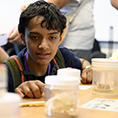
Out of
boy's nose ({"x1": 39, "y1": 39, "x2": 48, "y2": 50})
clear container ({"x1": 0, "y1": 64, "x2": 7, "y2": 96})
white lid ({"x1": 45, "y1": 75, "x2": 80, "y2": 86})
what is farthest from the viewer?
boy's nose ({"x1": 39, "y1": 39, "x2": 48, "y2": 50})

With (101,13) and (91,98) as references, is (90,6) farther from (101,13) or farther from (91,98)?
(101,13)

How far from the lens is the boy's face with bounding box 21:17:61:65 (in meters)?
1.19

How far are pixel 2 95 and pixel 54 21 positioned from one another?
831 mm

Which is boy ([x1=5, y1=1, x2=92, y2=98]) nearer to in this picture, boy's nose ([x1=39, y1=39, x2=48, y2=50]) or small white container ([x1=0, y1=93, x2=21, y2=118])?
boy's nose ([x1=39, y1=39, x2=48, y2=50])

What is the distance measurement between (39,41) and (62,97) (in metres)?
0.55

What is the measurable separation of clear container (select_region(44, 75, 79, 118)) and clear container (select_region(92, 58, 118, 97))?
1.14 ft

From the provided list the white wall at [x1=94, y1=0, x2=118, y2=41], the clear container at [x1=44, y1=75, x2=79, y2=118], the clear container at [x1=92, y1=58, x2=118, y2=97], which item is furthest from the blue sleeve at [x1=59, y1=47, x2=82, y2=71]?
the white wall at [x1=94, y1=0, x2=118, y2=41]

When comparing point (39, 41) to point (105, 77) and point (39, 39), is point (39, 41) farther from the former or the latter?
point (105, 77)

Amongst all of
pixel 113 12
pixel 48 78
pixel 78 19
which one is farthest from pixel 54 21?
pixel 113 12

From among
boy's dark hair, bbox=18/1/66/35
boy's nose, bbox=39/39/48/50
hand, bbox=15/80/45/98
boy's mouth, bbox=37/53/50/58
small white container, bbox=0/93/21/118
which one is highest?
boy's dark hair, bbox=18/1/66/35

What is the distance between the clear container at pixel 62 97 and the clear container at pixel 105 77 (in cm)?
35

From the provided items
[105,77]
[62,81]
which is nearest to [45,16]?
[105,77]

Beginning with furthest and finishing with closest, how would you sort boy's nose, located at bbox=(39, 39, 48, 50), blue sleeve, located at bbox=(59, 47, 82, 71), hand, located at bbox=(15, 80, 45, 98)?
blue sleeve, located at bbox=(59, 47, 82, 71) < boy's nose, located at bbox=(39, 39, 48, 50) < hand, located at bbox=(15, 80, 45, 98)

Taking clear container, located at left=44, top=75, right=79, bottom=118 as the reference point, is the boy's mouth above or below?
above
